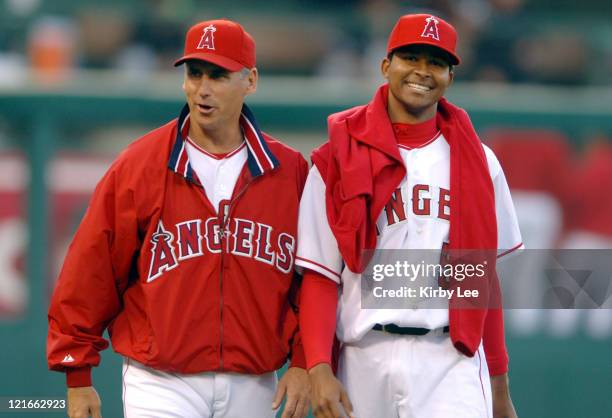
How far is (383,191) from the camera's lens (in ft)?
12.2

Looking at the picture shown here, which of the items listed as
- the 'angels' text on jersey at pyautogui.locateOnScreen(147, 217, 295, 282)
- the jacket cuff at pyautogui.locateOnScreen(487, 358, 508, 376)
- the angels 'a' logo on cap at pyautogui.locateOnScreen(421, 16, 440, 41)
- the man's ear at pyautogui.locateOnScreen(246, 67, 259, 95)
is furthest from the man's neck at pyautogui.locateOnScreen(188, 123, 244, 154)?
the jacket cuff at pyautogui.locateOnScreen(487, 358, 508, 376)

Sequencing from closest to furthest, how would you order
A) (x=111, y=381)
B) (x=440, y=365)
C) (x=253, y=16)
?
(x=440, y=365)
(x=111, y=381)
(x=253, y=16)

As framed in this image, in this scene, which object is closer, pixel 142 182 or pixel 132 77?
pixel 142 182

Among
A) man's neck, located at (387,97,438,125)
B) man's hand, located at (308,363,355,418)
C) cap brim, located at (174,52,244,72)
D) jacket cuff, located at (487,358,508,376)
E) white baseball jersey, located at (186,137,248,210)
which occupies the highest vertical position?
cap brim, located at (174,52,244,72)

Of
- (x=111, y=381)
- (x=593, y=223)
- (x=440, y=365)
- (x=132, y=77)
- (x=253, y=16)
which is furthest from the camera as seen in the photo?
(x=253, y=16)

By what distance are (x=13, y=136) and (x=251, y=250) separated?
318cm

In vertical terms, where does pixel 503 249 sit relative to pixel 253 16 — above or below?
below

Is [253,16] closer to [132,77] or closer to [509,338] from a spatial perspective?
[132,77]

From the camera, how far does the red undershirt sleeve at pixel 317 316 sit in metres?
3.70

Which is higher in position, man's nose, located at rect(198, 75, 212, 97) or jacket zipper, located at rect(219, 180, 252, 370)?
man's nose, located at rect(198, 75, 212, 97)

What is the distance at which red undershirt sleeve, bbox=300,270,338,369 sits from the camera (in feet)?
12.1

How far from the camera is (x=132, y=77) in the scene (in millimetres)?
8125

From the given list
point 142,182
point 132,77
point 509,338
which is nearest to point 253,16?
point 132,77
